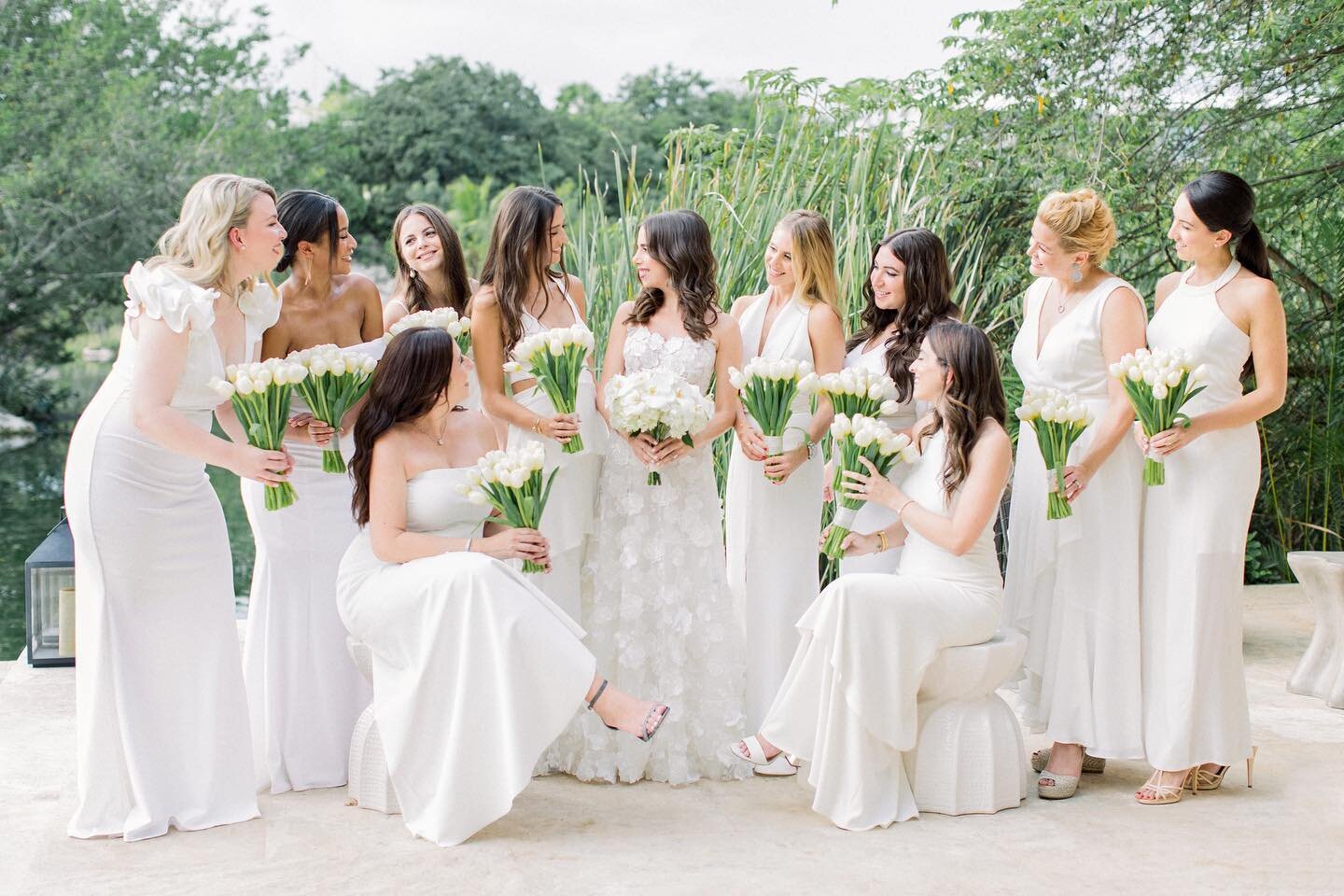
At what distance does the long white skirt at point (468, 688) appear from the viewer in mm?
3645

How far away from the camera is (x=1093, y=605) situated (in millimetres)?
4156

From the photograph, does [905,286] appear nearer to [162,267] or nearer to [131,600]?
[162,267]

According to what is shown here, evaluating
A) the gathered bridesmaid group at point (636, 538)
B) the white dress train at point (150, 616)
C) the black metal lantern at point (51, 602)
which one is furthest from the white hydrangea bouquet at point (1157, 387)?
the black metal lantern at point (51, 602)

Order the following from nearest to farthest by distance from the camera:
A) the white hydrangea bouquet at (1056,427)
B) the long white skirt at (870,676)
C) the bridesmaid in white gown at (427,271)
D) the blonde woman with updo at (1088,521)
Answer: the long white skirt at (870,676)
the white hydrangea bouquet at (1056,427)
the blonde woman with updo at (1088,521)
the bridesmaid in white gown at (427,271)

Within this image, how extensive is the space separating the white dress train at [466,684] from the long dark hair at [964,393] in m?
1.26

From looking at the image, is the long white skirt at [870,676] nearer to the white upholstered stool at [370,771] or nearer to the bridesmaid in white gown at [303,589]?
the white upholstered stool at [370,771]

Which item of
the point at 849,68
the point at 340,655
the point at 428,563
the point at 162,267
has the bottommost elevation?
the point at 340,655

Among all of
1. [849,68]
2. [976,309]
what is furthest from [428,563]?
[849,68]

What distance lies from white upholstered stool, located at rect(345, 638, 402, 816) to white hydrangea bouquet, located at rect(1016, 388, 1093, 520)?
84.5 inches

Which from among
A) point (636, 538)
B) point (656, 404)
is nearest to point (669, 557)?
point (636, 538)

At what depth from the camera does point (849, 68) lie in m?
31.0

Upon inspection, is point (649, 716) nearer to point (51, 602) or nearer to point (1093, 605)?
point (1093, 605)

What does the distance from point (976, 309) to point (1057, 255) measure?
8.37 ft

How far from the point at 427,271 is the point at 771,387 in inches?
54.9
